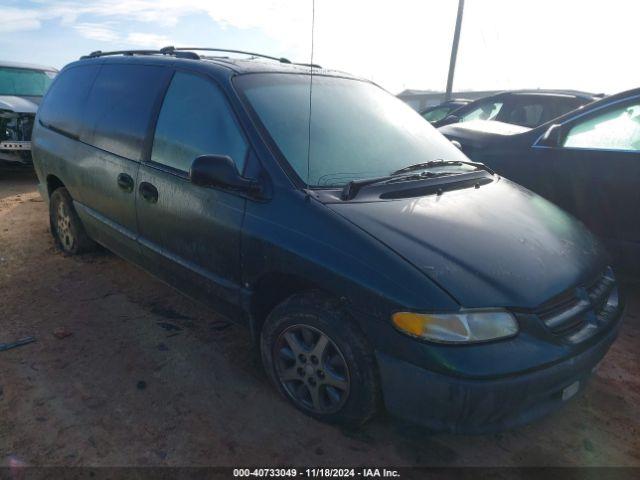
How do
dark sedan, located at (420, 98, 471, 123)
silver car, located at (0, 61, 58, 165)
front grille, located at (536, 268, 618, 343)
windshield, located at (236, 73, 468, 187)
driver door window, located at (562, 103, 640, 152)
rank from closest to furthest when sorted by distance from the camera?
front grille, located at (536, 268, 618, 343), windshield, located at (236, 73, 468, 187), driver door window, located at (562, 103, 640, 152), silver car, located at (0, 61, 58, 165), dark sedan, located at (420, 98, 471, 123)

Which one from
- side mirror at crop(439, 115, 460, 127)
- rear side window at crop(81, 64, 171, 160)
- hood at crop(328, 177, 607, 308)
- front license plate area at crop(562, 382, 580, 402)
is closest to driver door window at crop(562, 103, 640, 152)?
hood at crop(328, 177, 607, 308)

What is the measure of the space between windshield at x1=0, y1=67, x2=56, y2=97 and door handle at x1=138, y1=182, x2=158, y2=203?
657cm

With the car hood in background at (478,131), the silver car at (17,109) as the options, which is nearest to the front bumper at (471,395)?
the car hood in background at (478,131)

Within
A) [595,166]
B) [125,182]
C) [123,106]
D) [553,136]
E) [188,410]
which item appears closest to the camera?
[188,410]

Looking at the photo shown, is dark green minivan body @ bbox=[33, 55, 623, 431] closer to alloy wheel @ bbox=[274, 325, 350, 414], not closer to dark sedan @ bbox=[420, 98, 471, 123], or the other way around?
alloy wheel @ bbox=[274, 325, 350, 414]

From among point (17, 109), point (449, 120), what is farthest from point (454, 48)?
point (17, 109)

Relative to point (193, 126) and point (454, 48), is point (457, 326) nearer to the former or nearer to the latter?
point (193, 126)

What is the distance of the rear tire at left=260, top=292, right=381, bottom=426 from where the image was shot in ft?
6.95

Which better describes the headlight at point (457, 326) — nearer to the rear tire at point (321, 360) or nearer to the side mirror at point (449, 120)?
the rear tire at point (321, 360)

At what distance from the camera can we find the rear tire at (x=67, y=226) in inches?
164

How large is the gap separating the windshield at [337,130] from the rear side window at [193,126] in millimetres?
172

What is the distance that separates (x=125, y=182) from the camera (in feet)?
10.5

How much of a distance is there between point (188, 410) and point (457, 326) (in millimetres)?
1462

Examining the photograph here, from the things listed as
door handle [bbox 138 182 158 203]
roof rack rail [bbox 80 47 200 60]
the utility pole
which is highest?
the utility pole
